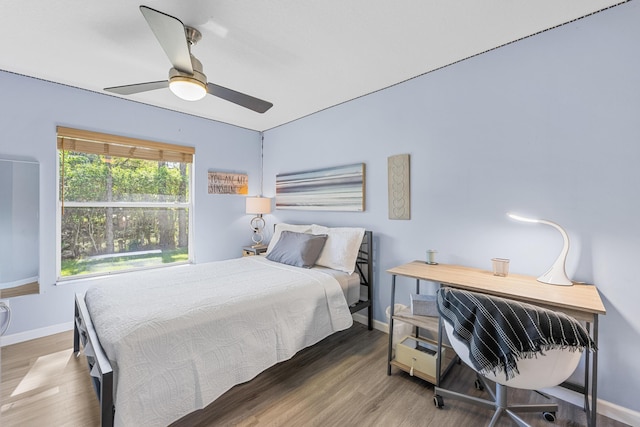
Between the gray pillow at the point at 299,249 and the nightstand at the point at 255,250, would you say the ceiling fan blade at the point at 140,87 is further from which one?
the nightstand at the point at 255,250

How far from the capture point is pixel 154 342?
1.48 metres

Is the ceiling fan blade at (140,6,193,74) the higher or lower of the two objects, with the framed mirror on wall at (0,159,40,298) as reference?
higher

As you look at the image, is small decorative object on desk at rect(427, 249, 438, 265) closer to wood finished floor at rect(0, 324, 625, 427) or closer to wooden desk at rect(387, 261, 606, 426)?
wooden desk at rect(387, 261, 606, 426)

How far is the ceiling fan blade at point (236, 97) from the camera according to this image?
2039 mm

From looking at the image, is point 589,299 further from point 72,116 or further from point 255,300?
point 72,116

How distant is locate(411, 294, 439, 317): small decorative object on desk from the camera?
2104mm

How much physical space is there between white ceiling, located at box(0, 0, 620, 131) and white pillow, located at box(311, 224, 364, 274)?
1531 millimetres

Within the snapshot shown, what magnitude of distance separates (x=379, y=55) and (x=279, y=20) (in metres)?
0.87

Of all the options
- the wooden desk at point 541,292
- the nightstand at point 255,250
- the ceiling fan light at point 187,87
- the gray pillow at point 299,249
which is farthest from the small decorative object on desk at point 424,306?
the nightstand at point 255,250

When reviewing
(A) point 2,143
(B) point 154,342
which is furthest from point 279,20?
(A) point 2,143

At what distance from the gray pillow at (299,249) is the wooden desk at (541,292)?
3.24ft

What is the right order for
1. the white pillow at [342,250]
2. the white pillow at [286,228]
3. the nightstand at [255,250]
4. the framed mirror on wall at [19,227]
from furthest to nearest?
the nightstand at [255,250] → the white pillow at [286,228] → the white pillow at [342,250] → the framed mirror on wall at [19,227]

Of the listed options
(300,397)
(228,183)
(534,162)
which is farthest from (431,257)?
(228,183)

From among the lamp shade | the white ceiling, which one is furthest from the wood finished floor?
the white ceiling
